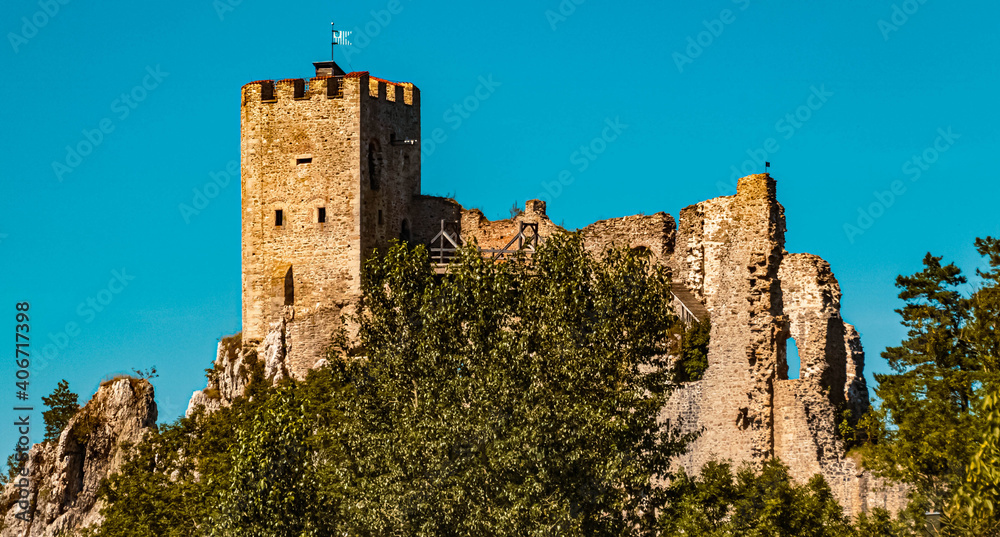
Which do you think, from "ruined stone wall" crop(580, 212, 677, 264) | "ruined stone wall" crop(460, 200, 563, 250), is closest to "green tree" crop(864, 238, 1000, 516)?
"ruined stone wall" crop(580, 212, 677, 264)

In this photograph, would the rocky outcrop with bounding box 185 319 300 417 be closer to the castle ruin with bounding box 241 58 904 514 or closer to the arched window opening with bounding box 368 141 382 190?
the castle ruin with bounding box 241 58 904 514

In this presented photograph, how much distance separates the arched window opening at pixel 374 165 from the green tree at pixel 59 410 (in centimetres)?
1307

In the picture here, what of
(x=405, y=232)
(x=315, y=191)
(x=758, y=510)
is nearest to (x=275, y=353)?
(x=315, y=191)

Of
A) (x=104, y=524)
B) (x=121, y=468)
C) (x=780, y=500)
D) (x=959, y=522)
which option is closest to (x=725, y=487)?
(x=780, y=500)

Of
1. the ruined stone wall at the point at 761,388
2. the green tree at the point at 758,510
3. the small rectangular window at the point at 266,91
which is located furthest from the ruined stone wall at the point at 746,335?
the small rectangular window at the point at 266,91

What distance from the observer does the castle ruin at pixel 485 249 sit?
33031 millimetres

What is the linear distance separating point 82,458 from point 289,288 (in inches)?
359

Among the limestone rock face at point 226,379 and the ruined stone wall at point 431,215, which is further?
the ruined stone wall at point 431,215

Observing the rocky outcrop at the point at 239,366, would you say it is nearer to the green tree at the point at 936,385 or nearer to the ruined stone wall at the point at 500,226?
the ruined stone wall at the point at 500,226

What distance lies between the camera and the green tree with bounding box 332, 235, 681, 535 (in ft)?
89.7

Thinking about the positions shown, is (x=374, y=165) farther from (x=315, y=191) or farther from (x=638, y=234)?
(x=638, y=234)

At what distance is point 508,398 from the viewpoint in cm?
2803

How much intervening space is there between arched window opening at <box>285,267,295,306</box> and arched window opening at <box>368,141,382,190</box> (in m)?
4.00

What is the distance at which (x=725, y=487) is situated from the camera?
28.7 meters
